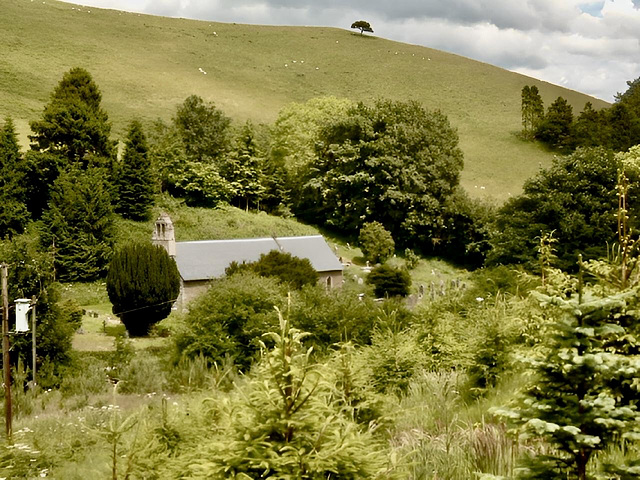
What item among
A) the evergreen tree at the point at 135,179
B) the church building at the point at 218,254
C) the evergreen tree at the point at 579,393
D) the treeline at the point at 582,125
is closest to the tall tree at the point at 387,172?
the church building at the point at 218,254

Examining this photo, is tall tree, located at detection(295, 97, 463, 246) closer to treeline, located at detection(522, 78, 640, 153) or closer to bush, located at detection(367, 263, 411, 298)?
bush, located at detection(367, 263, 411, 298)

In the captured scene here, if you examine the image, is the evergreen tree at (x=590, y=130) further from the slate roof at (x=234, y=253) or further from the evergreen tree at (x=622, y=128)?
the slate roof at (x=234, y=253)

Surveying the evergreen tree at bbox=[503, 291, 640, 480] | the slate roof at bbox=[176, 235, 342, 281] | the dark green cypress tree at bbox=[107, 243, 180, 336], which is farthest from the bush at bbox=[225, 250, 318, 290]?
the evergreen tree at bbox=[503, 291, 640, 480]

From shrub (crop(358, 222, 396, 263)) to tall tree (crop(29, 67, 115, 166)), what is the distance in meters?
19.8

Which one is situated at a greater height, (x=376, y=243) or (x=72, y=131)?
(x=72, y=131)

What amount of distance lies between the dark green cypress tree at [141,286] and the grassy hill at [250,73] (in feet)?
95.5

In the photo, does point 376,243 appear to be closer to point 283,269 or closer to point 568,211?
point 283,269

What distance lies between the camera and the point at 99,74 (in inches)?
2655

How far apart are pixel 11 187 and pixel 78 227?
206 inches

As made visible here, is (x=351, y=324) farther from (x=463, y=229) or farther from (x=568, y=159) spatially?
(x=463, y=229)

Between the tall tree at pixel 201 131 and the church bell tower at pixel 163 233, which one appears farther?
the tall tree at pixel 201 131

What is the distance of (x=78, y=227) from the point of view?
32.8 meters

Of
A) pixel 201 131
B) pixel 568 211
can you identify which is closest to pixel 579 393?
pixel 568 211

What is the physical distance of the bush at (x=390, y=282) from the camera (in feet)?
110
